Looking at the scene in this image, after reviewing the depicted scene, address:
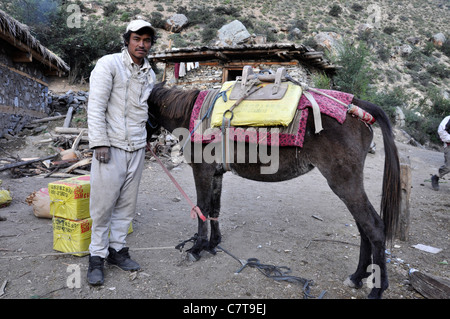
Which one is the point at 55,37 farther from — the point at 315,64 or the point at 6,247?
the point at 6,247

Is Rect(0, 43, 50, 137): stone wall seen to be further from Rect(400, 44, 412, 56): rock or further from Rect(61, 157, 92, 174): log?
Rect(400, 44, 412, 56): rock

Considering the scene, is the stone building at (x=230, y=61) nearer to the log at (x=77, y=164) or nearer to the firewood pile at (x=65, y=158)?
the firewood pile at (x=65, y=158)

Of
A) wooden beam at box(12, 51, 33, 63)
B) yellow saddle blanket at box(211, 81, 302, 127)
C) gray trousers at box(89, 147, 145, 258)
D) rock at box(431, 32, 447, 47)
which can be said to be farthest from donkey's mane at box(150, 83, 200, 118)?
rock at box(431, 32, 447, 47)

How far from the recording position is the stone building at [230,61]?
35.0 feet

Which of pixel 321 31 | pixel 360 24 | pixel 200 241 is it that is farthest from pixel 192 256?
pixel 360 24

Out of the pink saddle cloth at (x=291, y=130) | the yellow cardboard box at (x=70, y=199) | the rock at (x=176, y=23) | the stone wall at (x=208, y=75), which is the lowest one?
the yellow cardboard box at (x=70, y=199)

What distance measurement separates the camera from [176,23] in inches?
1242

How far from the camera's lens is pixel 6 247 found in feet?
9.57

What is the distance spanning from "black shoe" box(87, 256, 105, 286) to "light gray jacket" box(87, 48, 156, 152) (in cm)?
102

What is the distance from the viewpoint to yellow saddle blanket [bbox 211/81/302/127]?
2178mm

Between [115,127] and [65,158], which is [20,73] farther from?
[115,127]

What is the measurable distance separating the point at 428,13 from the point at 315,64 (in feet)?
137

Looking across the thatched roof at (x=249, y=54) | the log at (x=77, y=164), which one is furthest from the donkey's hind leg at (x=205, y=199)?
the thatched roof at (x=249, y=54)

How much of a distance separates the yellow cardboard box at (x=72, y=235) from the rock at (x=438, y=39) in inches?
1730
